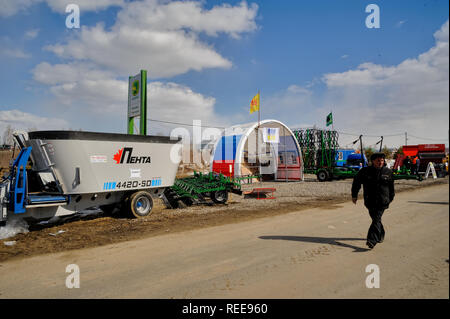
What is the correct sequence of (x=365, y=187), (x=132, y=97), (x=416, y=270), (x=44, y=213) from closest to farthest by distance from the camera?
(x=416, y=270) < (x=365, y=187) < (x=44, y=213) < (x=132, y=97)

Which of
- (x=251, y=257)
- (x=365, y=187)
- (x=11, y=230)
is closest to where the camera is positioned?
(x=251, y=257)

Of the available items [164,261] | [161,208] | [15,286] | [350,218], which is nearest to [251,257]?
[164,261]

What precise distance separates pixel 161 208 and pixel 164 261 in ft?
20.6

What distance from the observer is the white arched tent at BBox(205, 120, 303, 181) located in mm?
21914

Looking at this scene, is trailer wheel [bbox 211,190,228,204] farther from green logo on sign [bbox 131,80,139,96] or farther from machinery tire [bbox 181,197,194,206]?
green logo on sign [bbox 131,80,139,96]

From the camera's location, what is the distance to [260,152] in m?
24.3

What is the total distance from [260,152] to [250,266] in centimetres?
1994

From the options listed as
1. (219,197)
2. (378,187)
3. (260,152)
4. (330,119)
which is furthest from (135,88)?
(330,119)

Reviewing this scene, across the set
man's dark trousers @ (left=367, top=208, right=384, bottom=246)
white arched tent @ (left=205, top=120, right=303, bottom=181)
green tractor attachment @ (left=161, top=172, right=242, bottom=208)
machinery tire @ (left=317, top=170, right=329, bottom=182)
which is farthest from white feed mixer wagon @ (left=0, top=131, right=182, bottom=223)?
machinery tire @ (left=317, top=170, right=329, bottom=182)

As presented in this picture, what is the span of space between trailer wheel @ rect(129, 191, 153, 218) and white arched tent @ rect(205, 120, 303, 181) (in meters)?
11.8

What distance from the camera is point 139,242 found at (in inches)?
254

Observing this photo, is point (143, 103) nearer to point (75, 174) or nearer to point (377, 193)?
point (75, 174)

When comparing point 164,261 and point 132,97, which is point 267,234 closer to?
point 164,261

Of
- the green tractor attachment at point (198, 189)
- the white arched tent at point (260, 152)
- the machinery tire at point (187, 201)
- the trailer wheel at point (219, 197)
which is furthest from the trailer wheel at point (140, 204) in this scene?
the white arched tent at point (260, 152)
